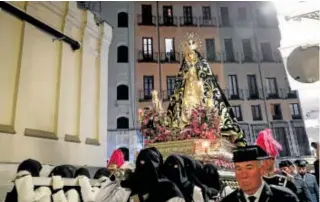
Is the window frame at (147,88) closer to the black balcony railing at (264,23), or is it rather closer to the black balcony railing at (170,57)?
the black balcony railing at (170,57)

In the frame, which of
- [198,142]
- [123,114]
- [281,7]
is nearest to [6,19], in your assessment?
[281,7]

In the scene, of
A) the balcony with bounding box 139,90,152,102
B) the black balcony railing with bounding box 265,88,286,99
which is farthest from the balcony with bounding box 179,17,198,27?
the black balcony railing with bounding box 265,88,286,99

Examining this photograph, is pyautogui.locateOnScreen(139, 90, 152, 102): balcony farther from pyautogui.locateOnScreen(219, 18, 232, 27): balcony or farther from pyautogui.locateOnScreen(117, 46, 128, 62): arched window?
pyautogui.locateOnScreen(219, 18, 232, 27): balcony

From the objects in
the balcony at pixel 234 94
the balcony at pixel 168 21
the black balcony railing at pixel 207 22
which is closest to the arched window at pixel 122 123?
the balcony at pixel 234 94

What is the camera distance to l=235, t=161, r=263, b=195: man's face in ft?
3.32

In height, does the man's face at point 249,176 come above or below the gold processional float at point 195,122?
below

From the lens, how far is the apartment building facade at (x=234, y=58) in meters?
10.7

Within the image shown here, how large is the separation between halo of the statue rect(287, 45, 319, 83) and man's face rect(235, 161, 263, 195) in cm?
48

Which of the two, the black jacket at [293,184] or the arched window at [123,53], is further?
the arched window at [123,53]

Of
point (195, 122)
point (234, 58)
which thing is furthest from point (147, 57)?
point (195, 122)

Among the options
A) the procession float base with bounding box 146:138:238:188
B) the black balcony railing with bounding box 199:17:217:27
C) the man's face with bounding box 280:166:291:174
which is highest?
the black balcony railing with bounding box 199:17:217:27

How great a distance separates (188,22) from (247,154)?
11015mm

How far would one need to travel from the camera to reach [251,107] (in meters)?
10.8

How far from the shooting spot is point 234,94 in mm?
10977
